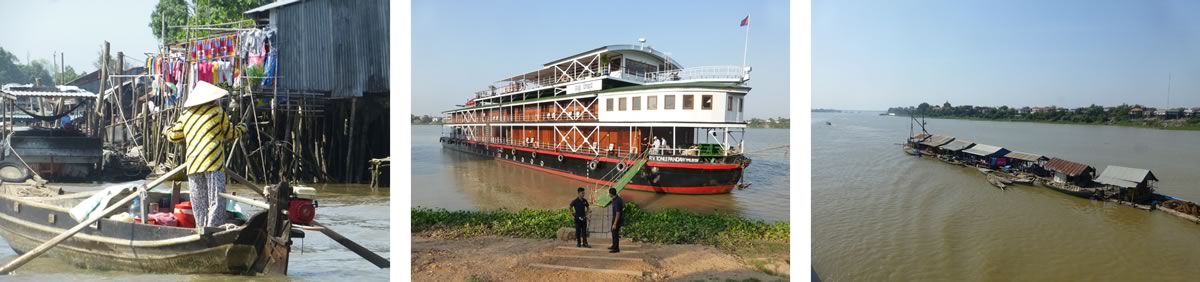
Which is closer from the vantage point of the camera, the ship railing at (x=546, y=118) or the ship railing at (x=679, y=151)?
the ship railing at (x=679, y=151)

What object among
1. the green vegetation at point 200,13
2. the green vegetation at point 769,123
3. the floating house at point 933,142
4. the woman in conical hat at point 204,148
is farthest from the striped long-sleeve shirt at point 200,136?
the floating house at point 933,142

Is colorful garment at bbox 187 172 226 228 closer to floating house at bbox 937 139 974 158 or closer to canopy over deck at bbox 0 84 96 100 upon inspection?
canopy over deck at bbox 0 84 96 100

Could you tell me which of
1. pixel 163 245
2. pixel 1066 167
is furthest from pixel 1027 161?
pixel 163 245

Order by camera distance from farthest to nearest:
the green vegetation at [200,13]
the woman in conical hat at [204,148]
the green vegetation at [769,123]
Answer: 1. the green vegetation at [200,13]
2. the green vegetation at [769,123]
3. the woman in conical hat at [204,148]

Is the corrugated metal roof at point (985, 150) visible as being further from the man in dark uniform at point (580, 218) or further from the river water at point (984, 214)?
the man in dark uniform at point (580, 218)

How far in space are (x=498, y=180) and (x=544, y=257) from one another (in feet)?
4.03

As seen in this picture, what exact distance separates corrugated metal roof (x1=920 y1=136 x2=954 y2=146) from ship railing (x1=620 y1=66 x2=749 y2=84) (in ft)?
4.10

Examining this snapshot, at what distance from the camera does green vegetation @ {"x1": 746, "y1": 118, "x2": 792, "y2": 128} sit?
11.6 feet

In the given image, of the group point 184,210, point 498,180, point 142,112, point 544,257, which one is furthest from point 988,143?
point 142,112

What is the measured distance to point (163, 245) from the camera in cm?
304

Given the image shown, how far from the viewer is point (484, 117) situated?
4684mm

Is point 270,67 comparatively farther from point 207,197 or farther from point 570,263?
point 570,263

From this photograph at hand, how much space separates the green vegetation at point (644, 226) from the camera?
12.2 feet

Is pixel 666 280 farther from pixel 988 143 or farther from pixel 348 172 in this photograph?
pixel 348 172
